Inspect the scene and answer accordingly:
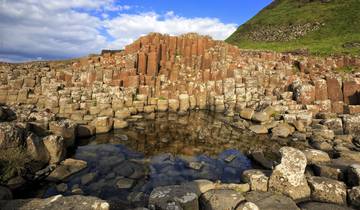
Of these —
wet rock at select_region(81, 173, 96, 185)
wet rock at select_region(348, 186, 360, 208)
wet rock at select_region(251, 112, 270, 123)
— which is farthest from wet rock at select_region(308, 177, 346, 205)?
wet rock at select_region(251, 112, 270, 123)

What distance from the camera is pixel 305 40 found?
53500mm

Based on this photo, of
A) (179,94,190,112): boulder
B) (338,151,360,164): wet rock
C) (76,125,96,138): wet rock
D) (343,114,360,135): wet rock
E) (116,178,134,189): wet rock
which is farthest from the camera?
(179,94,190,112): boulder

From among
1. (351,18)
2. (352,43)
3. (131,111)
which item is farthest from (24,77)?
(351,18)

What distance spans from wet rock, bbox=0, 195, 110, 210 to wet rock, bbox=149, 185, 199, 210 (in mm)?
1623

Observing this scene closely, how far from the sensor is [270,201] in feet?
28.6

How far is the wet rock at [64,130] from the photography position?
52.2ft

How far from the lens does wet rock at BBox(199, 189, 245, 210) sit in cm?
830

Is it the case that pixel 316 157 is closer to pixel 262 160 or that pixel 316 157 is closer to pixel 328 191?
pixel 262 160

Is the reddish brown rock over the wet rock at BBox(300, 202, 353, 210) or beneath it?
over

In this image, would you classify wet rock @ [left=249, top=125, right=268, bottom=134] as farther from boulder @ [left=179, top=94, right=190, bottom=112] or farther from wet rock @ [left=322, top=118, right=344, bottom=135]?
boulder @ [left=179, top=94, right=190, bottom=112]

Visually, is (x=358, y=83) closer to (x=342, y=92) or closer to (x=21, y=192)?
(x=342, y=92)

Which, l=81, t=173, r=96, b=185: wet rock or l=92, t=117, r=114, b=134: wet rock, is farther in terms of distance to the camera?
l=92, t=117, r=114, b=134: wet rock

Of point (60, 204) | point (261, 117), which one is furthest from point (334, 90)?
point (60, 204)

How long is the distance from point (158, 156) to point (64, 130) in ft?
18.8
